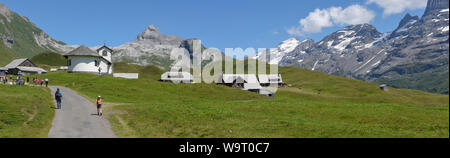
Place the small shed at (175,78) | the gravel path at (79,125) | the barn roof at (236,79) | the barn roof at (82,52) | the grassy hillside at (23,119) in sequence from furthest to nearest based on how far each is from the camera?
the small shed at (175,78) → the barn roof at (236,79) → the barn roof at (82,52) → the gravel path at (79,125) → the grassy hillside at (23,119)

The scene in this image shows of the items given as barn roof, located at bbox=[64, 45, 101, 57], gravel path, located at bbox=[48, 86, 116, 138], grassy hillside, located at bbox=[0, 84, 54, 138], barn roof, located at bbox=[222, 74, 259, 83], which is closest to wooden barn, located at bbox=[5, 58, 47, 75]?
barn roof, located at bbox=[64, 45, 101, 57]

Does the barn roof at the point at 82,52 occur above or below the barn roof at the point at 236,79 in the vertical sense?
above

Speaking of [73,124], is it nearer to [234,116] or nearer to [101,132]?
[101,132]

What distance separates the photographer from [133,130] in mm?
27344

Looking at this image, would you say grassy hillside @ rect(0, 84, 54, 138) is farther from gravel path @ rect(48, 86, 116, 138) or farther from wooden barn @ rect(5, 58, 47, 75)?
wooden barn @ rect(5, 58, 47, 75)

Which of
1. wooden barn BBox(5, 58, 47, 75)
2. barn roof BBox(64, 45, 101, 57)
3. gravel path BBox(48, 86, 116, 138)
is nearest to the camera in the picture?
gravel path BBox(48, 86, 116, 138)

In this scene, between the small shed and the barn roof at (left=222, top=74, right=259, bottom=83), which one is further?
the small shed

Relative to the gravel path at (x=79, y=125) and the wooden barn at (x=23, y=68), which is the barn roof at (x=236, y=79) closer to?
the wooden barn at (x=23, y=68)

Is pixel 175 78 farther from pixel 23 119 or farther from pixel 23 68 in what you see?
pixel 23 119

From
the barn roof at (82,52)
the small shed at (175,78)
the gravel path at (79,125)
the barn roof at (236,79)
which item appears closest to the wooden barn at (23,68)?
the barn roof at (82,52)
